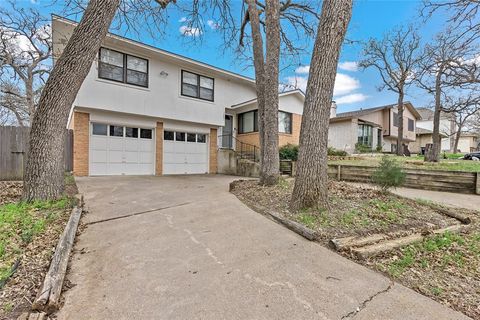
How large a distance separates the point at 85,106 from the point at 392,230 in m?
10.7

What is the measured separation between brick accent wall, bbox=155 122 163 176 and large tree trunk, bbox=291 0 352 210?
9037 millimetres

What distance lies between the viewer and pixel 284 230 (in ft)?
13.6

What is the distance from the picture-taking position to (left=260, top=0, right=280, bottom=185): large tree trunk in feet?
23.1

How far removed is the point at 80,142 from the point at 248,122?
8955mm

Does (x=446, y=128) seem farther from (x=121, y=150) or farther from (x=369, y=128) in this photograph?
(x=121, y=150)

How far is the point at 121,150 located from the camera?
11.0 metres

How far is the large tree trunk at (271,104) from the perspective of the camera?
23.1 feet

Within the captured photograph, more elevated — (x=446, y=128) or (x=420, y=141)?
(x=446, y=128)

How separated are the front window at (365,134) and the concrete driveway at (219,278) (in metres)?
21.6

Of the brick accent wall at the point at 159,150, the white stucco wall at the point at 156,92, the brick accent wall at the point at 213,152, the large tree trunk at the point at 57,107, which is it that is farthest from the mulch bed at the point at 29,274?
the brick accent wall at the point at 213,152

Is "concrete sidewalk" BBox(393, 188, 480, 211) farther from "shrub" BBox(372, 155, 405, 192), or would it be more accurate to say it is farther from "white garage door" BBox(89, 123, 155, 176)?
"white garage door" BBox(89, 123, 155, 176)

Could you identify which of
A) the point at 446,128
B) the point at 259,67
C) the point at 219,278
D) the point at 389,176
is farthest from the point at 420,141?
the point at 219,278

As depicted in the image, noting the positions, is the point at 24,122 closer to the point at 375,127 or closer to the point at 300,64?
the point at 300,64

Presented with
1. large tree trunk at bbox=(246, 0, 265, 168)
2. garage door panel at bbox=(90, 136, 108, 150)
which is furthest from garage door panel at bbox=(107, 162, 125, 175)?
large tree trunk at bbox=(246, 0, 265, 168)
